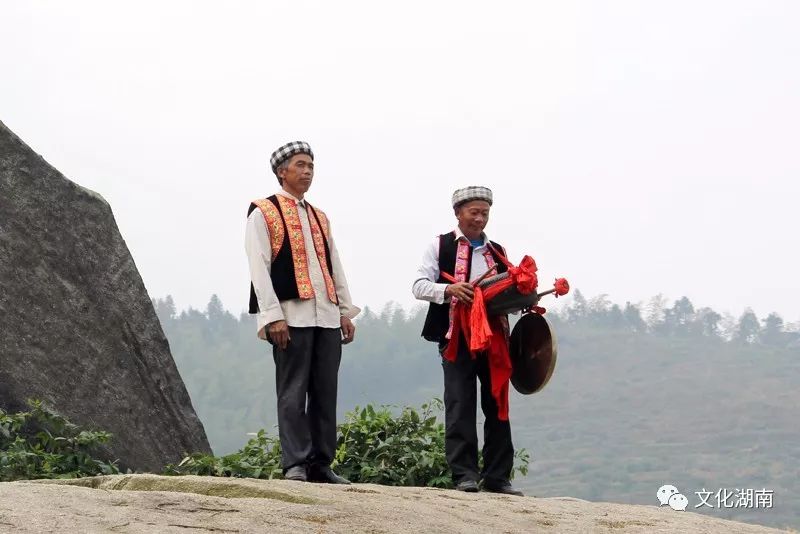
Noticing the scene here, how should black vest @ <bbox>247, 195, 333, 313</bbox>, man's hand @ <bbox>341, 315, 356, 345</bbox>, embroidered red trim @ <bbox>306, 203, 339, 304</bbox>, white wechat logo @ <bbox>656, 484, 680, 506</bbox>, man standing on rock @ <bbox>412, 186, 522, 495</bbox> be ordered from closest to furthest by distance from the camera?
black vest @ <bbox>247, 195, 333, 313</bbox>
embroidered red trim @ <bbox>306, 203, 339, 304</bbox>
man's hand @ <bbox>341, 315, 356, 345</bbox>
man standing on rock @ <bbox>412, 186, 522, 495</bbox>
white wechat logo @ <bbox>656, 484, 680, 506</bbox>

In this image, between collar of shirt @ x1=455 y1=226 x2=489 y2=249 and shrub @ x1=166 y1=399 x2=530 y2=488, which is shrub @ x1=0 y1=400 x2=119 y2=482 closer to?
shrub @ x1=166 y1=399 x2=530 y2=488

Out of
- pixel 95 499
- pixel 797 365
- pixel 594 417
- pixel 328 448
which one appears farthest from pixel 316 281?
pixel 797 365

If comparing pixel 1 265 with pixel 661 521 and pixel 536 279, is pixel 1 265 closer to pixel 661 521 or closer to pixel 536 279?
pixel 536 279

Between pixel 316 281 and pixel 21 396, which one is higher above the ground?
pixel 316 281

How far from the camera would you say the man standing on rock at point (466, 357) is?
687cm

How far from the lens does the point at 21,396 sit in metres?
7.75

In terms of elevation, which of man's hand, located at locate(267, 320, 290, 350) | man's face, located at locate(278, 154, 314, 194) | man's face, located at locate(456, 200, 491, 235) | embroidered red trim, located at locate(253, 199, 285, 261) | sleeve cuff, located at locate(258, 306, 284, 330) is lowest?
man's hand, located at locate(267, 320, 290, 350)

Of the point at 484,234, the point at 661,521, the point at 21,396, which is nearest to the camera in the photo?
the point at 661,521

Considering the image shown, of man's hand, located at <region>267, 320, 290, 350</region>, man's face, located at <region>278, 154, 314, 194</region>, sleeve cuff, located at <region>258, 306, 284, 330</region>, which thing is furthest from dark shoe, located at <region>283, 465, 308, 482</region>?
man's face, located at <region>278, 154, 314, 194</region>

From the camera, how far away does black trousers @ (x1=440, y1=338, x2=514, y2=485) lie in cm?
688

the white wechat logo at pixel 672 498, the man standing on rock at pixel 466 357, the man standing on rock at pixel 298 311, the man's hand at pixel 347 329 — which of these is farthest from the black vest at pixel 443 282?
the white wechat logo at pixel 672 498

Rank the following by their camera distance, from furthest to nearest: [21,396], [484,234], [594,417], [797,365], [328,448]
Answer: [797,365] < [594,417] < [21,396] < [484,234] < [328,448]

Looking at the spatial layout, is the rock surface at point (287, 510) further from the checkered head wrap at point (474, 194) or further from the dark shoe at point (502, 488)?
the checkered head wrap at point (474, 194)

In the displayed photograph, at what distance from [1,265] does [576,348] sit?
75673mm
